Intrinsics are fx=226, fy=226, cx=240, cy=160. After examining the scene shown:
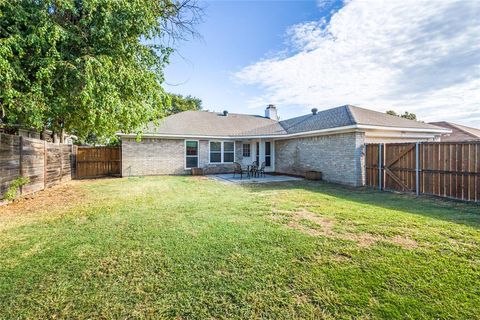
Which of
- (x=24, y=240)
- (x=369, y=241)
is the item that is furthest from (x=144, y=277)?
(x=369, y=241)

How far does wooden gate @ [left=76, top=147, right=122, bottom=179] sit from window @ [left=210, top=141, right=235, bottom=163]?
19.4 ft

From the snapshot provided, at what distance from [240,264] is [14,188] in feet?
24.8

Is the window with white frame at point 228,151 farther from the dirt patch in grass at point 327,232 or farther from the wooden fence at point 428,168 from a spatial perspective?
the dirt patch in grass at point 327,232

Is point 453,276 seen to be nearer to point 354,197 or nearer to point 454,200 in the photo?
point 354,197

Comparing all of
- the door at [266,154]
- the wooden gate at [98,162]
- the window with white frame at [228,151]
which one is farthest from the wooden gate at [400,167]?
the wooden gate at [98,162]

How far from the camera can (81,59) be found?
590 centimetres

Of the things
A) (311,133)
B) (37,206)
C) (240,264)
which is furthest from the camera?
(311,133)

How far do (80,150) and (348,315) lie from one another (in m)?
15.6

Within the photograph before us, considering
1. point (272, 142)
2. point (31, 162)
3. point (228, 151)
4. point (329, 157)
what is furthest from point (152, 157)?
point (329, 157)

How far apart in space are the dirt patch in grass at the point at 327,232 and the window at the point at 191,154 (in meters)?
10.5

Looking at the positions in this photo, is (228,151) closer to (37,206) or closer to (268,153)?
(268,153)

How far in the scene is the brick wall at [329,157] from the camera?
407 inches

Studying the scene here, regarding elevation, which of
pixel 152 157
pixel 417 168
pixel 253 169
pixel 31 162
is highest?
pixel 152 157

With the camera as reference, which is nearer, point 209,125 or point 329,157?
point 329,157
